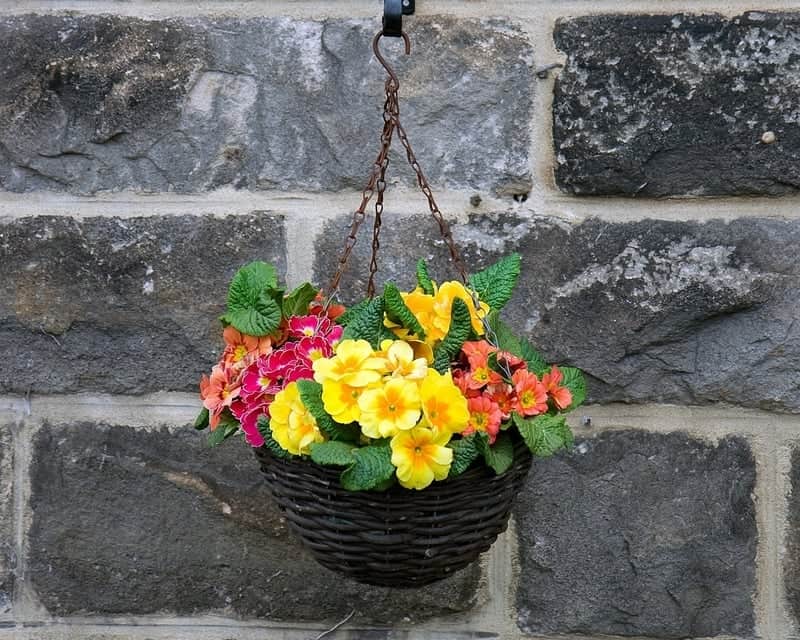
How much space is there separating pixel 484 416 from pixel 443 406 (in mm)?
48

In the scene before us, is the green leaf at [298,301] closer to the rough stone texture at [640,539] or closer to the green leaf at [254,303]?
the green leaf at [254,303]

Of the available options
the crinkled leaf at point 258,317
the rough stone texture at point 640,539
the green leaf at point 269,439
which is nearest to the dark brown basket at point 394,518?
the green leaf at point 269,439

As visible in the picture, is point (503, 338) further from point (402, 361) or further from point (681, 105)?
point (681, 105)

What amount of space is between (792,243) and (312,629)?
0.68 metres

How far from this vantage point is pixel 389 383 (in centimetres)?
84

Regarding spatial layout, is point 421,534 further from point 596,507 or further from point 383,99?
point 383,99

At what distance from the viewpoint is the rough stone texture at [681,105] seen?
1.15 m

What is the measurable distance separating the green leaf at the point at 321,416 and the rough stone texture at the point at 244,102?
376 mm

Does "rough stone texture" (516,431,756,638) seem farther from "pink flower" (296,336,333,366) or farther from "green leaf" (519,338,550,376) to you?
"pink flower" (296,336,333,366)

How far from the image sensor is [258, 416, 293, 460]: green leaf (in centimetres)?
89

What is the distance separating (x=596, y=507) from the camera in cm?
118

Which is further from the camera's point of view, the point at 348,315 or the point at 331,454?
the point at 348,315

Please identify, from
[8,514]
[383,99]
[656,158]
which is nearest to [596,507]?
[656,158]

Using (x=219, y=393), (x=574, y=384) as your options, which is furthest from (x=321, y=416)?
(x=574, y=384)
